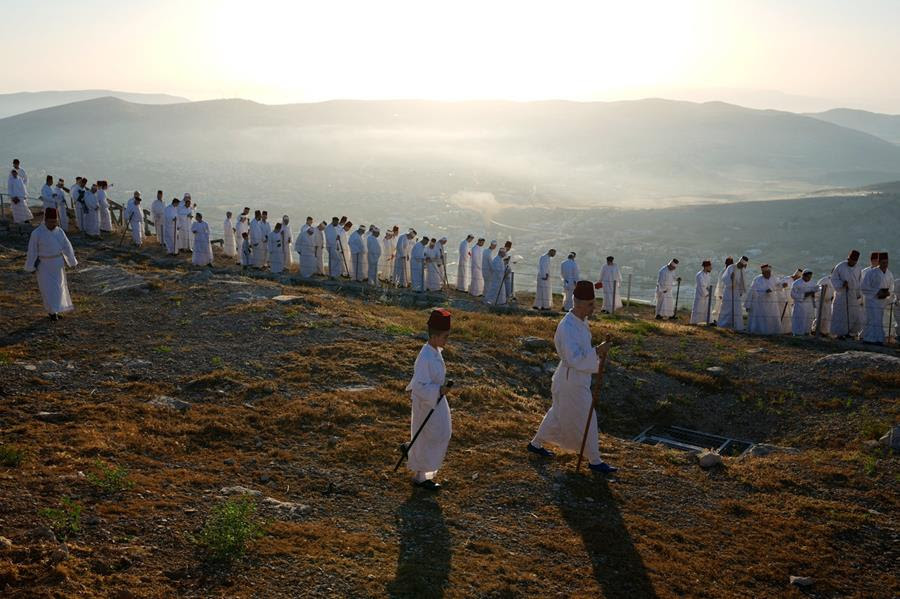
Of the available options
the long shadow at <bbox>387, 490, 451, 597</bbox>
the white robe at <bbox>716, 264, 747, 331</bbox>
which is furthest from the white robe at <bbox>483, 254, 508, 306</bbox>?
the long shadow at <bbox>387, 490, 451, 597</bbox>

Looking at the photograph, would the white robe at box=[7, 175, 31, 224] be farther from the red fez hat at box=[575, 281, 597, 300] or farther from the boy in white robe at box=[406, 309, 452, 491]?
the red fez hat at box=[575, 281, 597, 300]

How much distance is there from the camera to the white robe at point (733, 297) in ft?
61.3

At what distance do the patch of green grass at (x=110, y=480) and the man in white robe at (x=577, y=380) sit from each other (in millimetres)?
4495

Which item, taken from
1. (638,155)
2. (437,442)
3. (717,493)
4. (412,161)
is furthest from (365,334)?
(638,155)

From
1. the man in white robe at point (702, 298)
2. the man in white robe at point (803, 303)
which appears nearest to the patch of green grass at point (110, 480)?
the man in white robe at point (803, 303)

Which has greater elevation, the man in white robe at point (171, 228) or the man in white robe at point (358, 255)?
the man in white robe at point (171, 228)

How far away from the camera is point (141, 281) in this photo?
16422 mm

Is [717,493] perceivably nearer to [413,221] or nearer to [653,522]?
[653,522]

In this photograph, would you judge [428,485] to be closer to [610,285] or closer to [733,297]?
[733,297]

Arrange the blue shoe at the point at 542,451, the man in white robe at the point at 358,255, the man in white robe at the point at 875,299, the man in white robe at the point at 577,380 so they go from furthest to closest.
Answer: the man in white robe at the point at 358,255
the man in white robe at the point at 875,299
the blue shoe at the point at 542,451
the man in white robe at the point at 577,380

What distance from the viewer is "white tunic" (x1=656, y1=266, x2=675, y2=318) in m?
20.4

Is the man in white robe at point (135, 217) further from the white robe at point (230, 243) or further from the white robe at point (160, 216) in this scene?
the white robe at point (230, 243)

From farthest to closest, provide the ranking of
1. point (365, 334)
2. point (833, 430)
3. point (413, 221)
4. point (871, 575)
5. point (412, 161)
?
point (412, 161)
point (413, 221)
point (365, 334)
point (833, 430)
point (871, 575)

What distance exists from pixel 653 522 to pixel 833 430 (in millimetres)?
5197
